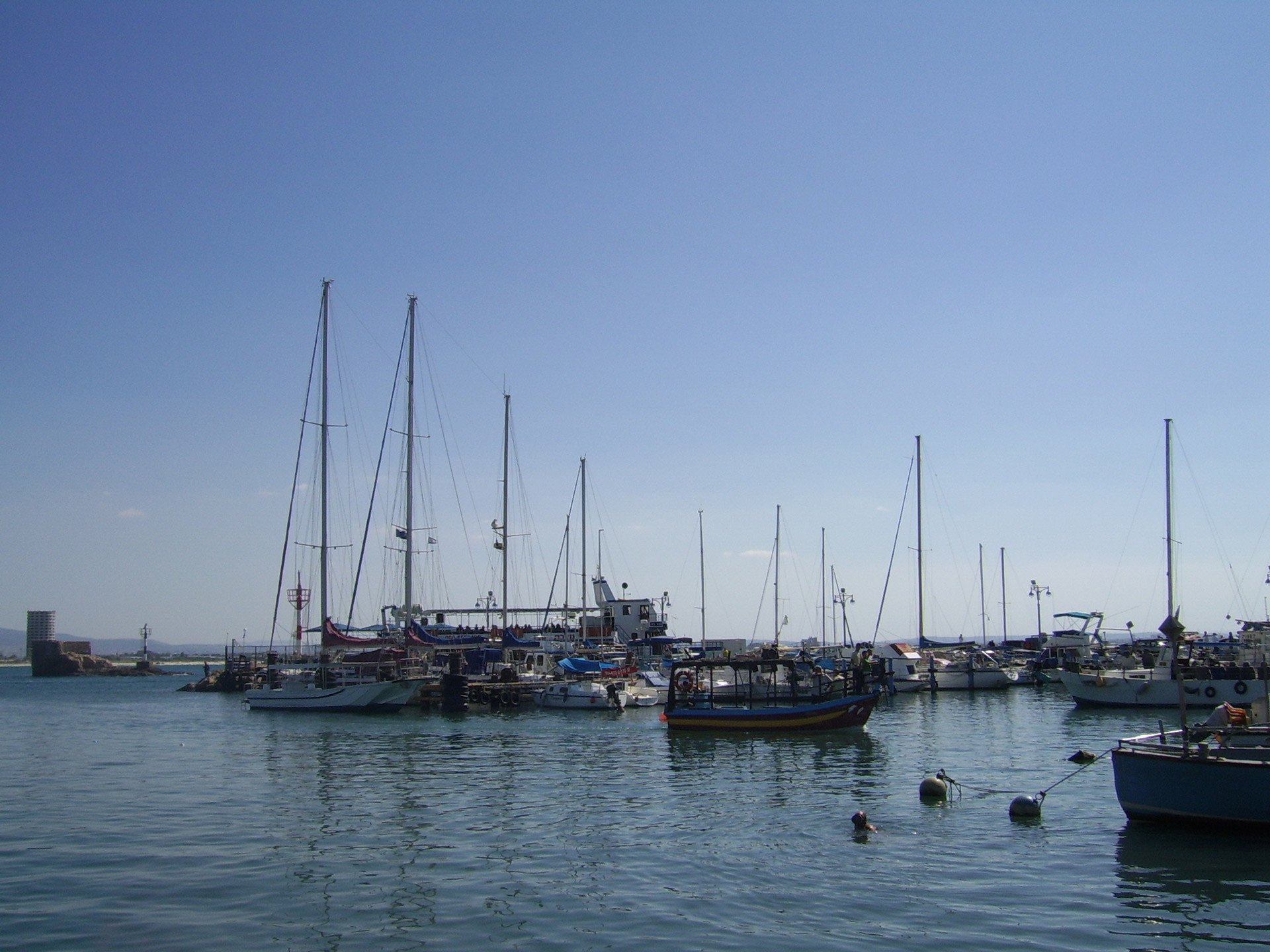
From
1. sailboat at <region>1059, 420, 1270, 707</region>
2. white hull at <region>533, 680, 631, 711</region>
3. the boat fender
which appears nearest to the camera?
the boat fender

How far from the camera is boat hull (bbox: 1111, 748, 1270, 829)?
1894 centimetres

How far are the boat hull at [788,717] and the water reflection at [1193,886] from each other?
19370 mm

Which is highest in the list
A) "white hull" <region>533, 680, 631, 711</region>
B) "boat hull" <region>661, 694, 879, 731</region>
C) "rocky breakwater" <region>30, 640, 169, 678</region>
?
"boat hull" <region>661, 694, 879, 731</region>

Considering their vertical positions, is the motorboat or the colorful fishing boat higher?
the motorboat

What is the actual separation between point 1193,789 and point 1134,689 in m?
36.4

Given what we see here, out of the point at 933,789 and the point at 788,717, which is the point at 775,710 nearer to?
the point at 788,717

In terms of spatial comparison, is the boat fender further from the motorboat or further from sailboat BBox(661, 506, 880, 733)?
sailboat BBox(661, 506, 880, 733)

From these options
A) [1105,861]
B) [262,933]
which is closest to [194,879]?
[262,933]

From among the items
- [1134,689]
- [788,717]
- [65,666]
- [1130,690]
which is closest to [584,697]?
[788,717]

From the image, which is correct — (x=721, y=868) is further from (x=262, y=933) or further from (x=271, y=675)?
(x=271, y=675)

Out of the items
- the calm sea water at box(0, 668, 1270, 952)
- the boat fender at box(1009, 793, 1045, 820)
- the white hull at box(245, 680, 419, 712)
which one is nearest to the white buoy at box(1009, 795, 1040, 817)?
the boat fender at box(1009, 793, 1045, 820)

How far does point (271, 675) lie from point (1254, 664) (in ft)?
170

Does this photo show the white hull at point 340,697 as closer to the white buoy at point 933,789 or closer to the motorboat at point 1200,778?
the white buoy at point 933,789

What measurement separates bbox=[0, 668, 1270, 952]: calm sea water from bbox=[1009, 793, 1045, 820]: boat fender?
30 cm
